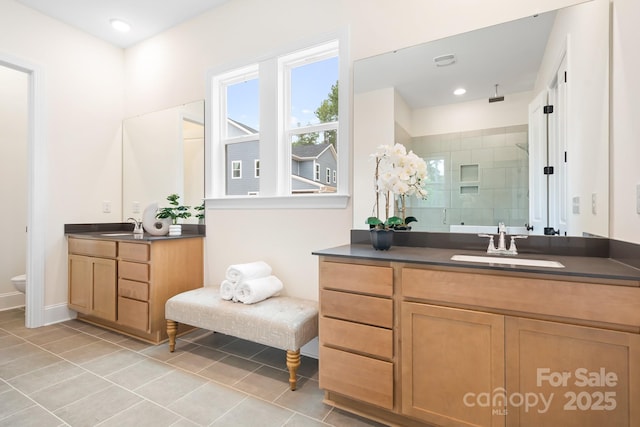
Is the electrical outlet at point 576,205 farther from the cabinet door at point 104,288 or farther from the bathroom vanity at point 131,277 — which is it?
the cabinet door at point 104,288

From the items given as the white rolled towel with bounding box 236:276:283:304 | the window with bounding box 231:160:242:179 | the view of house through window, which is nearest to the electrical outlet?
the view of house through window

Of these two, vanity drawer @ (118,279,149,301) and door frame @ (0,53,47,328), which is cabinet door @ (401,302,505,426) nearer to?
vanity drawer @ (118,279,149,301)

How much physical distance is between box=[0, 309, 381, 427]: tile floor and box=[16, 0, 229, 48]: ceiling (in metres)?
3.07

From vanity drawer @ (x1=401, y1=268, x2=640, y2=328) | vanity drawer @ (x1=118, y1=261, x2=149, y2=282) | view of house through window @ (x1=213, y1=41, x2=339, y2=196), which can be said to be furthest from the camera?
vanity drawer @ (x1=118, y1=261, x2=149, y2=282)

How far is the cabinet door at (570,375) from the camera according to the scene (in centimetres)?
115

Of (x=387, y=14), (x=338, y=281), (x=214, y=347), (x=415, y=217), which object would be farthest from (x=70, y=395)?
(x=387, y=14)

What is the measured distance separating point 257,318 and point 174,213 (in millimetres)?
1654

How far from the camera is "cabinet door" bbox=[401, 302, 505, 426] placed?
1356 millimetres

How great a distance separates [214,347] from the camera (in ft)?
8.67

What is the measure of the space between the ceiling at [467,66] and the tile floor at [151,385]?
2050mm

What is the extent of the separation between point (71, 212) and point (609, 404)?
14.3 feet

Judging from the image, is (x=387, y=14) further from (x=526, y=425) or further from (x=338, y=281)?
(x=526, y=425)

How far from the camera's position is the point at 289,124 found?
271 centimetres

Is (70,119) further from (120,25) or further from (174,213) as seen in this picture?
(174,213)
